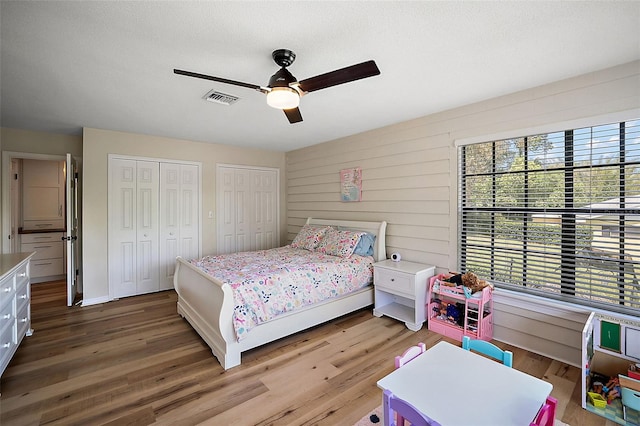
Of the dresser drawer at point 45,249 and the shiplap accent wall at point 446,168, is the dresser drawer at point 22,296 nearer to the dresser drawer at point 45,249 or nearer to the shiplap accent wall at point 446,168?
the dresser drawer at point 45,249

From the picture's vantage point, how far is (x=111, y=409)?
6.66 feet

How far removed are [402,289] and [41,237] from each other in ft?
20.2

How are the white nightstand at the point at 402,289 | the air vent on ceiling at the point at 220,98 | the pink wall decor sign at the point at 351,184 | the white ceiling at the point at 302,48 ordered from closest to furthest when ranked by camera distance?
1. the white ceiling at the point at 302,48
2. the air vent on ceiling at the point at 220,98
3. the white nightstand at the point at 402,289
4. the pink wall decor sign at the point at 351,184

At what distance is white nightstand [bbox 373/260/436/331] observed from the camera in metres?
3.24

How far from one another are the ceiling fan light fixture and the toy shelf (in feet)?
8.14

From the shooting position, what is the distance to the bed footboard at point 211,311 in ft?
8.15

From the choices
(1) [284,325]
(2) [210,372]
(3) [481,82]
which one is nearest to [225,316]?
(2) [210,372]

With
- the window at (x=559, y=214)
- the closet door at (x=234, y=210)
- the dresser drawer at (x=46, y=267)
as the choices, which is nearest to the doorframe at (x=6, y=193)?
the dresser drawer at (x=46, y=267)

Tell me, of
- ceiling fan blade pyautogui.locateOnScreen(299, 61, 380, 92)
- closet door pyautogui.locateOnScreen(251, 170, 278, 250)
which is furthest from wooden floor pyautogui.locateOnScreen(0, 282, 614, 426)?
closet door pyautogui.locateOnScreen(251, 170, 278, 250)

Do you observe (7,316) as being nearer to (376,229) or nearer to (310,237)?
(310,237)

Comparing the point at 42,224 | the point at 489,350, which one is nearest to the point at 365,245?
the point at 489,350

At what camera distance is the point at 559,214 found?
2.63 metres

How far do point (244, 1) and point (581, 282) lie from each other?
3390 mm

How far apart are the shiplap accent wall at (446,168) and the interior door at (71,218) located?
3.55 meters
